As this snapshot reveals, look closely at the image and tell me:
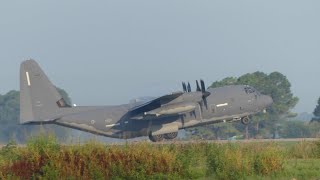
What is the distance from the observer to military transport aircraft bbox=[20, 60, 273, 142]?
5494cm

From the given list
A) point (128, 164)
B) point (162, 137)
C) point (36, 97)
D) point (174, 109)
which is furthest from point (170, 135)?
point (128, 164)

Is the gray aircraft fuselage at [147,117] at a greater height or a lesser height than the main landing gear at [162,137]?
greater

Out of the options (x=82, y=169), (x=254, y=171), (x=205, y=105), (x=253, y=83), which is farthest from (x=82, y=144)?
(x=253, y=83)

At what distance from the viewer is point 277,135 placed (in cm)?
11681

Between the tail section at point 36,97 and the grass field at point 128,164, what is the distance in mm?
27331

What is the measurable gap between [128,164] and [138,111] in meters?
28.2

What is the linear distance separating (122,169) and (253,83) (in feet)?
282

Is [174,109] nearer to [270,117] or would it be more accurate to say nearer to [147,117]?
[147,117]

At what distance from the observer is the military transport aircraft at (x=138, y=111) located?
180 feet

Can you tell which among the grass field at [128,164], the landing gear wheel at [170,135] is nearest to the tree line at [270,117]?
the landing gear wheel at [170,135]

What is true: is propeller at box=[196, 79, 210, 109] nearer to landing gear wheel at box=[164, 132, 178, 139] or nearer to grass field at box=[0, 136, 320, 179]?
landing gear wheel at box=[164, 132, 178, 139]

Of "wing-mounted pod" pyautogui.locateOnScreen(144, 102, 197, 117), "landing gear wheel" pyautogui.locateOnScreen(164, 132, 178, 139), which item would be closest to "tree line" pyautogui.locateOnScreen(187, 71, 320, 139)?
"landing gear wheel" pyautogui.locateOnScreen(164, 132, 178, 139)

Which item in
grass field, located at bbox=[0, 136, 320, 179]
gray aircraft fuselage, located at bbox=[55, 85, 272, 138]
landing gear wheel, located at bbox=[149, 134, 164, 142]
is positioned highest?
gray aircraft fuselage, located at bbox=[55, 85, 272, 138]

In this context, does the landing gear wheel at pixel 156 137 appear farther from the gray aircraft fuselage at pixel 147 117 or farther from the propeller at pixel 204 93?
the propeller at pixel 204 93
